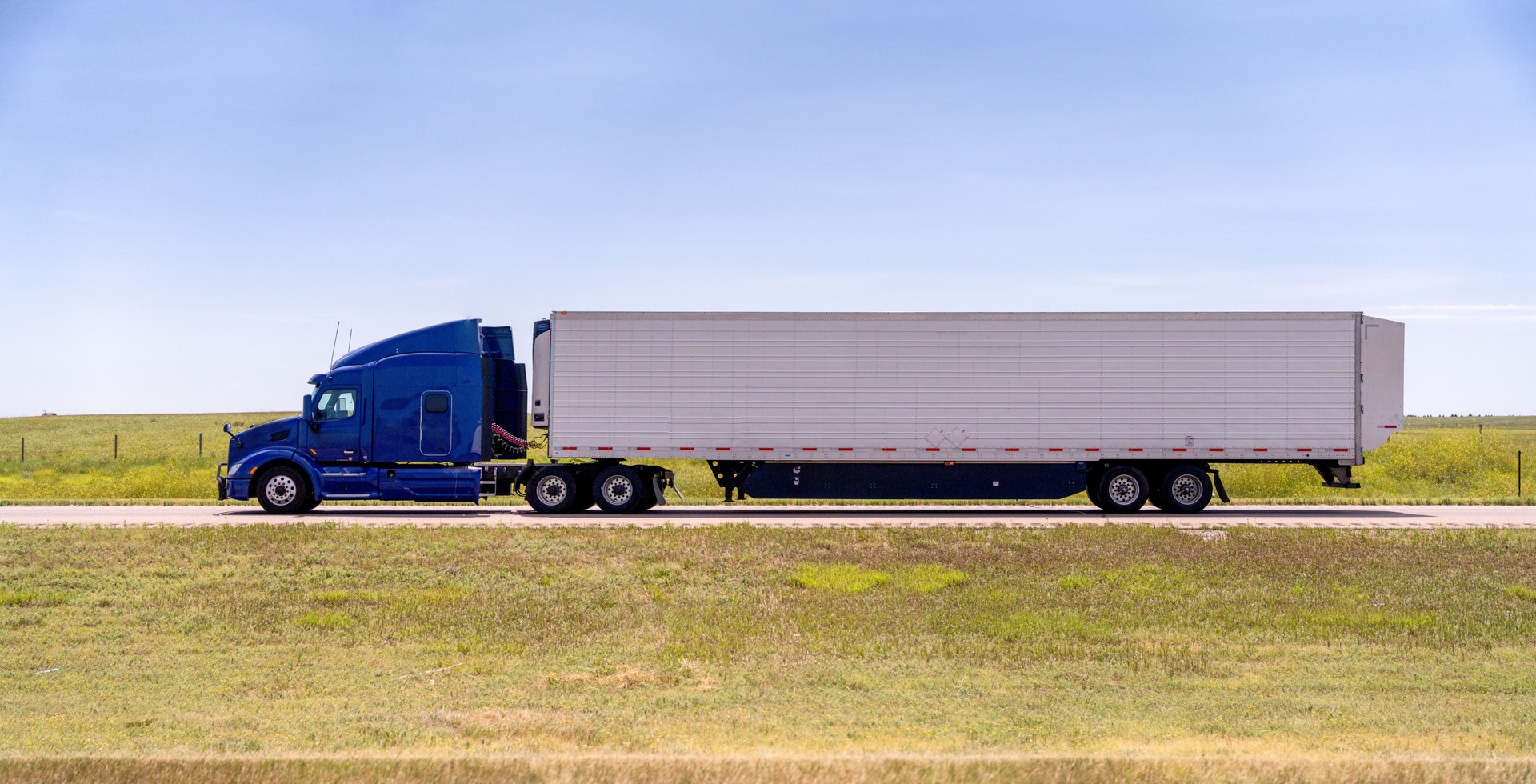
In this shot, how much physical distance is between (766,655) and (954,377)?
13.4 meters

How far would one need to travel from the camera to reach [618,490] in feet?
81.9

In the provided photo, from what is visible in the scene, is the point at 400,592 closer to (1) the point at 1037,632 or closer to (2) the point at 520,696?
(2) the point at 520,696

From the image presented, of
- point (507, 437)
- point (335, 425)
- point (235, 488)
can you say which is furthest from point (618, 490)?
point (235, 488)

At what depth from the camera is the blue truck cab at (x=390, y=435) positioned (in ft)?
81.0

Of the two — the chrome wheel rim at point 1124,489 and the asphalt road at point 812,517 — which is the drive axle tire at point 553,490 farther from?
the chrome wheel rim at point 1124,489

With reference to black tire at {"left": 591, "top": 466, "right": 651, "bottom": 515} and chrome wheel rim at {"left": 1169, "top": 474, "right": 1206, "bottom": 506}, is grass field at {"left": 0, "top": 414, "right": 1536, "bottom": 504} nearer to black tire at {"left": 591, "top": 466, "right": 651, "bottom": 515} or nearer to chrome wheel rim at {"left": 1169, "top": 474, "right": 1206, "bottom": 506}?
black tire at {"left": 591, "top": 466, "right": 651, "bottom": 515}

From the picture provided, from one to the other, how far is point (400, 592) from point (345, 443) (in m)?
10.6

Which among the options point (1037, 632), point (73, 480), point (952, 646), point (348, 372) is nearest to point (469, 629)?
point (952, 646)

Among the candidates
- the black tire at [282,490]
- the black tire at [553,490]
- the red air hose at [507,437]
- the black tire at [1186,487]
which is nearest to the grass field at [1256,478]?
the red air hose at [507,437]

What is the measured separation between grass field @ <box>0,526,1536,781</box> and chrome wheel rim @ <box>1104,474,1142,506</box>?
466 centimetres

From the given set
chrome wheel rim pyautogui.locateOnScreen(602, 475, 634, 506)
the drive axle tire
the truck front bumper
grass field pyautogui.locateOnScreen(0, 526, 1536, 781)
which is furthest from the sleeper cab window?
chrome wheel rim pyautogui.locateOnScreen(602, 475, 634, 506)

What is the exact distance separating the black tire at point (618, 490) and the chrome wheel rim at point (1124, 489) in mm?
9238

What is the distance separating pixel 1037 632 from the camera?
12773 millimetres

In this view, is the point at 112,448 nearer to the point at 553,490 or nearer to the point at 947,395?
the point at 553,490
